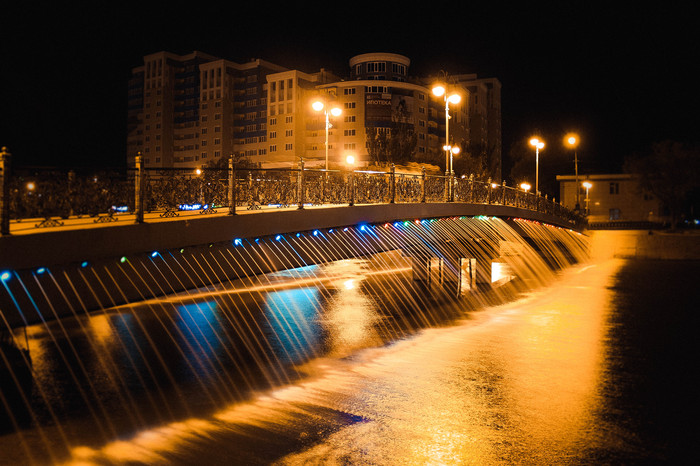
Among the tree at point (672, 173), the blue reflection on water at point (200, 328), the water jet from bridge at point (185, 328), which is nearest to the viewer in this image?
the water jet from bridge at point (185, 328)

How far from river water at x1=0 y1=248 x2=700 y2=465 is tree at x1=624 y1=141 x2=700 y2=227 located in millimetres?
38901

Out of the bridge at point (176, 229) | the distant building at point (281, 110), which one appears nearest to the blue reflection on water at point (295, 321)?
the bridge at point (176, 229)

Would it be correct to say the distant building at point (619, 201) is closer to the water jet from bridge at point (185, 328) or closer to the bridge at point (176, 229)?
the water jet from bridge at point (185, 328)

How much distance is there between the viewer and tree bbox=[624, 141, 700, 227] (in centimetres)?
6222

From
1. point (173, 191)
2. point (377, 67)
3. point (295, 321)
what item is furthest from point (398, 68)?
point (173, 191)

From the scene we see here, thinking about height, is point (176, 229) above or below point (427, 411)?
above

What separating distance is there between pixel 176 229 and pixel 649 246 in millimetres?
45265

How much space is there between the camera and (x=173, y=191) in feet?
41.3

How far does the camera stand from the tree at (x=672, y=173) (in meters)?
62.2

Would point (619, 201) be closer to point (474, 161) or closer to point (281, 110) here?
point (474, 161)

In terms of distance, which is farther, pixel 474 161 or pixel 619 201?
pixel 619 201

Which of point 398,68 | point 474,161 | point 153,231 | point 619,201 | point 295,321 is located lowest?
point 295,321

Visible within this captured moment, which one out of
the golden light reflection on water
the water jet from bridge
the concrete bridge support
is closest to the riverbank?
the concrete bridge support

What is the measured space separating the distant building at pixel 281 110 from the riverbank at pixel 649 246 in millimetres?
24384
